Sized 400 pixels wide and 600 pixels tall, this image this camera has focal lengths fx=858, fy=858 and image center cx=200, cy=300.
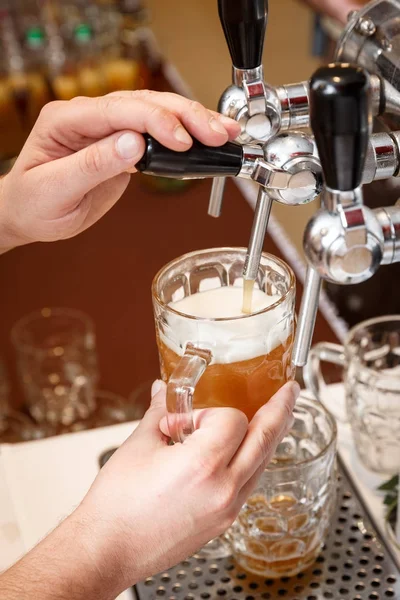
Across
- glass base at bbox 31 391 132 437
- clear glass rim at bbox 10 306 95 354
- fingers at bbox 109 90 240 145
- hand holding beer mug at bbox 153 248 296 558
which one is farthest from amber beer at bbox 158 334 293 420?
clear glass rim at bbox 10 306 95 354

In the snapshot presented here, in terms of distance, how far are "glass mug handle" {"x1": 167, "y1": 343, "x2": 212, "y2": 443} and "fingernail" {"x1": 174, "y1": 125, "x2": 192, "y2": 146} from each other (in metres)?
0.20

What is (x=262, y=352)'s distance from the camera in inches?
31.7

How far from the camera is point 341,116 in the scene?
522 mm

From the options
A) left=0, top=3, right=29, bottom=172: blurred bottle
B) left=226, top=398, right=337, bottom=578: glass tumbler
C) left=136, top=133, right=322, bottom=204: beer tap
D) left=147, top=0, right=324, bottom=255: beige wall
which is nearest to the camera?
left=136, top=133, right=322, bottom=204: beer tap

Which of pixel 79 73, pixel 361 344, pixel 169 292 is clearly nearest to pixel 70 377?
pixel 361 344

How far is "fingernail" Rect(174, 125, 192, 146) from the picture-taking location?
68cm

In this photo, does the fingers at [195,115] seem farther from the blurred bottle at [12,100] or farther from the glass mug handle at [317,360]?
the blurred bottle at [12,100]

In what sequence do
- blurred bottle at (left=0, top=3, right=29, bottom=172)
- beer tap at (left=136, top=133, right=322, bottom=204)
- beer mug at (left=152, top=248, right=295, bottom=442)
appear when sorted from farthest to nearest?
blurred bottle at (left=0, top=3, right=29, bottom=172), beer mug at (left=152, top=248, right=295, bottom=442), beer tap at (left=136, top=133, right=322, bottom=204)

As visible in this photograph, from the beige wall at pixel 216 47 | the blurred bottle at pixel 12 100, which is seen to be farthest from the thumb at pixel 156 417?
the blurred bottle at pixel 12 100

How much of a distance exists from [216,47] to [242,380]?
1776 millimetres

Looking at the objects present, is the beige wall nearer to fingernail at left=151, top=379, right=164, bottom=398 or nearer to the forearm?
fingernail at left=151, top=379, right=164, bottom=398

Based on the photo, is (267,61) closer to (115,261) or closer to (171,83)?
(115,261)

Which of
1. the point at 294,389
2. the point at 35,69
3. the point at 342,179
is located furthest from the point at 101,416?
the point at 35,69

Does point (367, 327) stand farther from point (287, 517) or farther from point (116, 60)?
point (116, 60)
